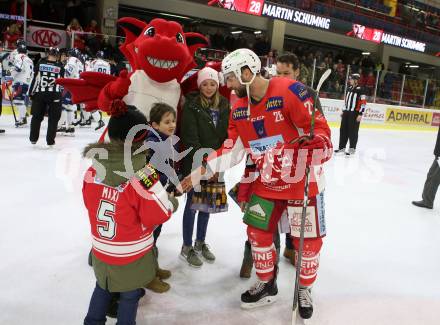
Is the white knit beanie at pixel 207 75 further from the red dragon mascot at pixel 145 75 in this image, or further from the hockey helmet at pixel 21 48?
the hockey helmet at pixel 21 48

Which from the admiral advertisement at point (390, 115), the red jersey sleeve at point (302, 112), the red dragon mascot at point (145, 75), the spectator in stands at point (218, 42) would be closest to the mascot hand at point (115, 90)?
the red dragon mascot at point (145, 75)

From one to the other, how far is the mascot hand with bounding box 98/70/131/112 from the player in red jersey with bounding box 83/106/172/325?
1.62 ft

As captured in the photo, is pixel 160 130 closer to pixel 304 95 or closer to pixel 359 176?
pixel 304 95

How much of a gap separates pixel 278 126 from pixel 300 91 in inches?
7.6

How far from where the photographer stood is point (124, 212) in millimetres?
1662

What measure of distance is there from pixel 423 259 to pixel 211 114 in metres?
1.93

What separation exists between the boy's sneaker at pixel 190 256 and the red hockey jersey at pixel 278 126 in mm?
718

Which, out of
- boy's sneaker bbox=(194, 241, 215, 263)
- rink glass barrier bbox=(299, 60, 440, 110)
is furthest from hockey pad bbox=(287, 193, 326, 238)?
rink glass barrier bbox=(299, 60, 440, 110)

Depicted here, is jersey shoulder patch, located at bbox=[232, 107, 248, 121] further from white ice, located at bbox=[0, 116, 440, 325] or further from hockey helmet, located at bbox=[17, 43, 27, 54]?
hockey helmet, located at bbox=[17, 43, 27, 54]

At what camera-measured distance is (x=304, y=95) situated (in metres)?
2.04

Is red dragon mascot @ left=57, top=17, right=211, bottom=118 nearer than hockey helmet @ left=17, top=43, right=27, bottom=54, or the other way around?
red dragon mascot @ left=57, top=17, right=211, bottom=118

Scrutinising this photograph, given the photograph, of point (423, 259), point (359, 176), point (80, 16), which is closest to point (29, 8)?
point (80, 16)

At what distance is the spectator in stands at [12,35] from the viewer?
32.4 feet

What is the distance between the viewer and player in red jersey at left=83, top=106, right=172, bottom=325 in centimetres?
164
